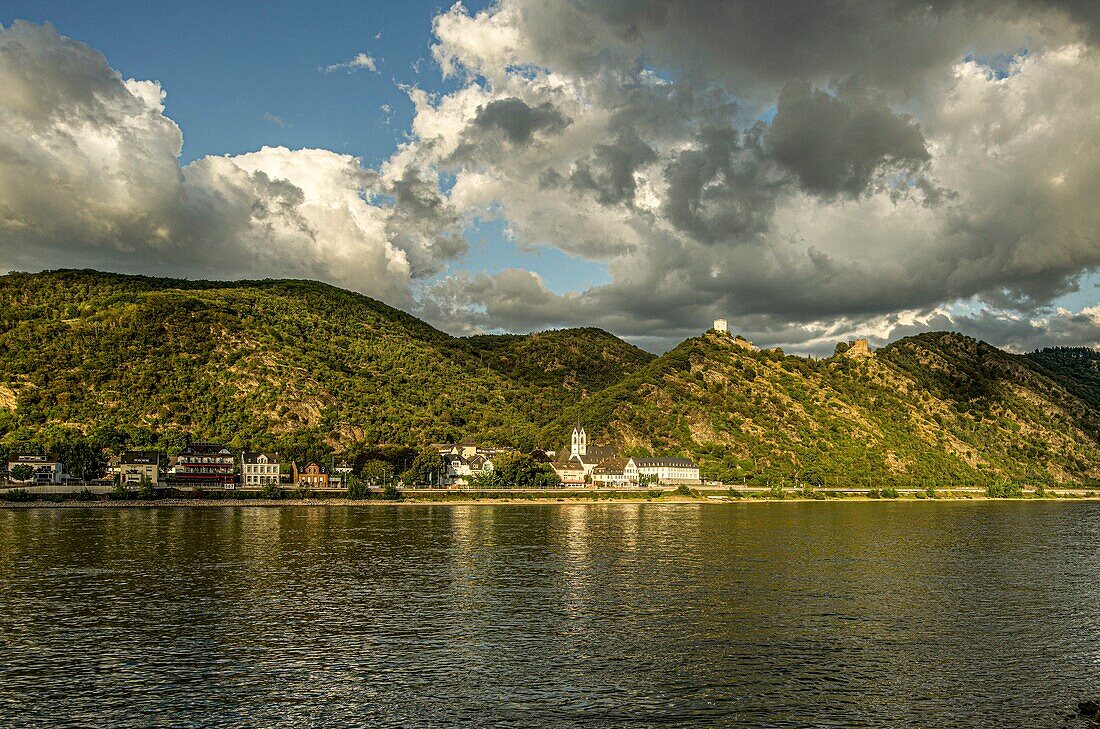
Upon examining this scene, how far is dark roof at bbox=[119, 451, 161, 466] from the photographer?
15600 centimetres

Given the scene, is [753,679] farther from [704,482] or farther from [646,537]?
[704,482]

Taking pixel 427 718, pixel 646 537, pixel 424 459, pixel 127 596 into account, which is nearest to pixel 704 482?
pixel 424 459

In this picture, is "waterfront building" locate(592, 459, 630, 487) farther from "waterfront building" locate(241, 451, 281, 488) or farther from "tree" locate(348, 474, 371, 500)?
"waterfront building" locate(241, 451, 281, 488)

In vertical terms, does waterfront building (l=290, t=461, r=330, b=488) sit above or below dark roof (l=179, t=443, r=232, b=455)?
below

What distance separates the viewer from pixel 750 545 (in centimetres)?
8356

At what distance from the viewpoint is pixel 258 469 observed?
16912 centimetres

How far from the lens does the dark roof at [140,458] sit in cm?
15600

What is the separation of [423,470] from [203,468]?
4694 cm

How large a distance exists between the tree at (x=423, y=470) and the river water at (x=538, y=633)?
92.2m

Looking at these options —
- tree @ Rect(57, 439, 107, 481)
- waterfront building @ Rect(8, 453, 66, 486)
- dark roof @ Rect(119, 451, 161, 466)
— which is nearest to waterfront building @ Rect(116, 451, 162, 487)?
dark roof @ Rect(119, 451, 161, 466)

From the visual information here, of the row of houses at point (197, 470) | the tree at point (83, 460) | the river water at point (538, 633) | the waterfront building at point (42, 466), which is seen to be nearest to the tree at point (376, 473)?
the row of houses at point (197, 470)

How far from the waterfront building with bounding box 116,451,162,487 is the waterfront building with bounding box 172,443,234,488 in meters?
4.16

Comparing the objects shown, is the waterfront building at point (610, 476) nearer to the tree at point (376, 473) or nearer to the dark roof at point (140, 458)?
the tree at point (376, 473)

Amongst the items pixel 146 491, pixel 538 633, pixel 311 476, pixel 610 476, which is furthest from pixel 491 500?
pixel 538 633
